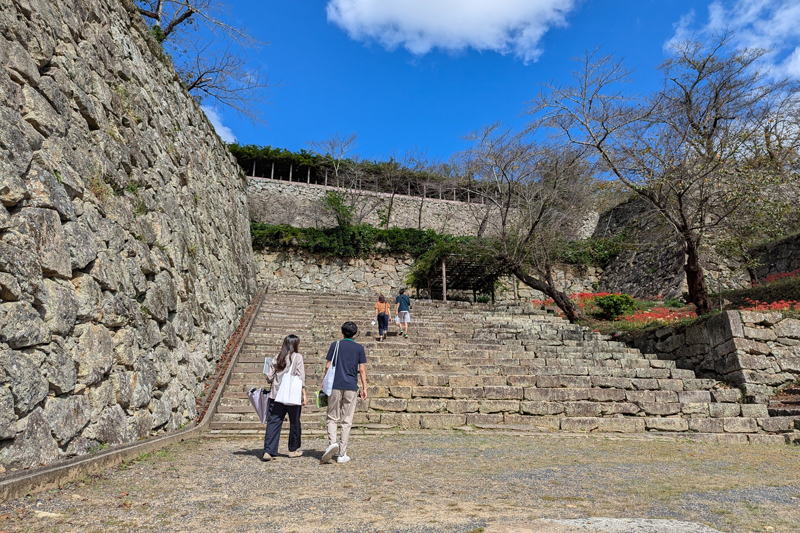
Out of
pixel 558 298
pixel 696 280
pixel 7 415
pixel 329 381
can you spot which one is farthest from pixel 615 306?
pixel 7 415

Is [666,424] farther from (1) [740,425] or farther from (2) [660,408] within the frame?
(1) [740,425]

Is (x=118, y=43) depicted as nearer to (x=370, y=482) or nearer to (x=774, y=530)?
(x=370, y=482)

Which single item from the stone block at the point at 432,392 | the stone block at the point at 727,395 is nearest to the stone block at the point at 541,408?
the stone block at the point at 432,392

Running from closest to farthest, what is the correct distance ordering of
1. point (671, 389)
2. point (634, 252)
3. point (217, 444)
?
point (217, 444), point (671, 389), point (634, 252)

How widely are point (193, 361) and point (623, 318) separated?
13.2 metres

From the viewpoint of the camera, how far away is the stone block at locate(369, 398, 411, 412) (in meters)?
7.50

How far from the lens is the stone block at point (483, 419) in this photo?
7.39m

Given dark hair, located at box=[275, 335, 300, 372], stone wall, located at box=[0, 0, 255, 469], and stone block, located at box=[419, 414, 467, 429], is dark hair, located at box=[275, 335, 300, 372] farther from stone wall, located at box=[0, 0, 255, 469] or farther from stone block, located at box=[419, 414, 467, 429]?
stone block, located at box=[419, 414, 467, 429]

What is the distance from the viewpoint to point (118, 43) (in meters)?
7.14

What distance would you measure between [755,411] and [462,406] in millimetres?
4752

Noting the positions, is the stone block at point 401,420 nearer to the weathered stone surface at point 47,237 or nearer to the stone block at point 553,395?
the stone block at point 553,395

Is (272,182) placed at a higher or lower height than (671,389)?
higher

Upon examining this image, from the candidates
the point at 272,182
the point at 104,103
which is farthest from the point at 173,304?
the point at 272,182

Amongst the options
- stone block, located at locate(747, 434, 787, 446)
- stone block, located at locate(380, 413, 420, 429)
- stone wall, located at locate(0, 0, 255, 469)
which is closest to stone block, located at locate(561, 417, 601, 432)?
stone block, located at locate(747, 434, 787, 446)
